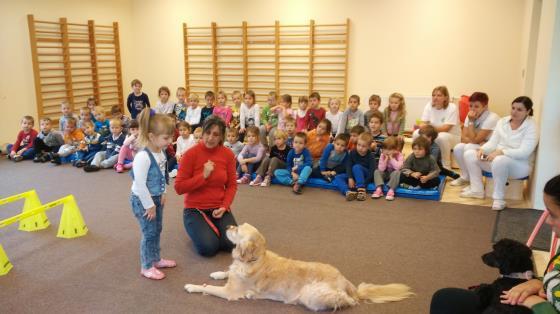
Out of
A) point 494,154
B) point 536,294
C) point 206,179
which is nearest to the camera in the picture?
point 536,294

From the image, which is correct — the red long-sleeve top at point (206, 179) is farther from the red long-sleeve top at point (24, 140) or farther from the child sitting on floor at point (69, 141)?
the red long-sleeve top at point (24, 140)

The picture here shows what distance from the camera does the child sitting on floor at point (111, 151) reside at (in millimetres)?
6660

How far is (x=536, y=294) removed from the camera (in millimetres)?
1971

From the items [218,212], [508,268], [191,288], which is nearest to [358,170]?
[218,212]

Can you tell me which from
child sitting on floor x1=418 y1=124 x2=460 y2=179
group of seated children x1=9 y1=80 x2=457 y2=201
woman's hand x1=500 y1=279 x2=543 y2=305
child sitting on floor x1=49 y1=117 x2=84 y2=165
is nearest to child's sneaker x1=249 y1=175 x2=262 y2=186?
group of seated children x1=9 y1=80 x2=457 y2=201

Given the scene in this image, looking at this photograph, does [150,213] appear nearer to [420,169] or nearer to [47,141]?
[420,169]

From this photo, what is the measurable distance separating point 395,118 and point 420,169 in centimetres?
123

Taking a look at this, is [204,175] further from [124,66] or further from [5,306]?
[124,66]

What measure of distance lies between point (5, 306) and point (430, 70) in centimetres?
733

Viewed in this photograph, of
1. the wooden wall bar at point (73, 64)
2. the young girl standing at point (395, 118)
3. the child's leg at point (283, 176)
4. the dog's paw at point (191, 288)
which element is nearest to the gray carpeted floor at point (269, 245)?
the dog's paw at point (191, 288)

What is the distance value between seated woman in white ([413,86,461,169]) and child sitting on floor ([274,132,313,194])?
156cm

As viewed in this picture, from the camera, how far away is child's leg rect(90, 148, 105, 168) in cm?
668

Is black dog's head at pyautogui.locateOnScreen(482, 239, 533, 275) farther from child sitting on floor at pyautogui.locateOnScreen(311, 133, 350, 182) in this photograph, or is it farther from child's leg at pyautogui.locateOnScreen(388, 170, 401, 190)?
child sitting on floor at pyautogui.locateOnScreen(311, 133, 350, 182)

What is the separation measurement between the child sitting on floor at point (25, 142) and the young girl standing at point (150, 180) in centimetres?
500
